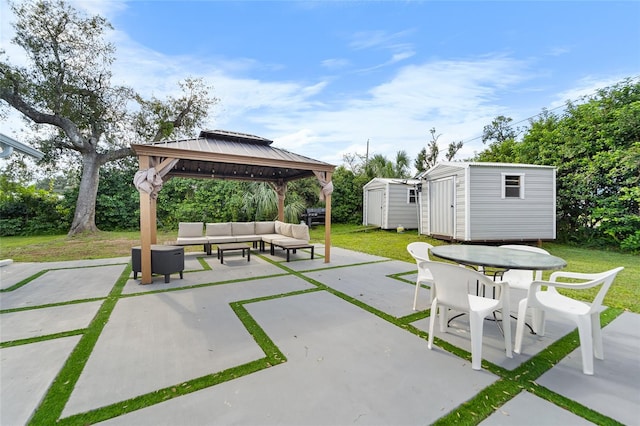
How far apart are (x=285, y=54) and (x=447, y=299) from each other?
851cm

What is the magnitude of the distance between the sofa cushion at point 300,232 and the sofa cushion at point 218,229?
1954mm

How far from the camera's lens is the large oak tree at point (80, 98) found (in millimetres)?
8930

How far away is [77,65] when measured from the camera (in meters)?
9.66

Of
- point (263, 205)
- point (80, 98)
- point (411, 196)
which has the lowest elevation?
point (263, 205)

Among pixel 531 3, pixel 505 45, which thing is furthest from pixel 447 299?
pixel 505 45

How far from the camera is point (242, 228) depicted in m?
7.96

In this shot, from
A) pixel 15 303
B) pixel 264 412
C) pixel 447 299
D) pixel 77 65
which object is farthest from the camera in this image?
pixel 77 65

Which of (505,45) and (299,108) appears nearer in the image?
(505,45)

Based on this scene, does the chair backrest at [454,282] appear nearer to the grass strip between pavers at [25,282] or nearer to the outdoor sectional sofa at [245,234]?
the outdoor sectional sofa at [245,234]

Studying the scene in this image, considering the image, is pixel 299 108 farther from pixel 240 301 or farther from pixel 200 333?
pixel 200 333

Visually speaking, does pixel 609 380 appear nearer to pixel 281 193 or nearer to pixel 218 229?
pixel 218 229

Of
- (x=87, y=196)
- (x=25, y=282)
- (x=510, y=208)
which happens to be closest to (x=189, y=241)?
(x=25, y=282)

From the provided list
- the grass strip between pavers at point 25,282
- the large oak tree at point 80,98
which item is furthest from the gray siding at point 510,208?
the large oak tree at point 80,98

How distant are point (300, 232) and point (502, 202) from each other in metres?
6.21
